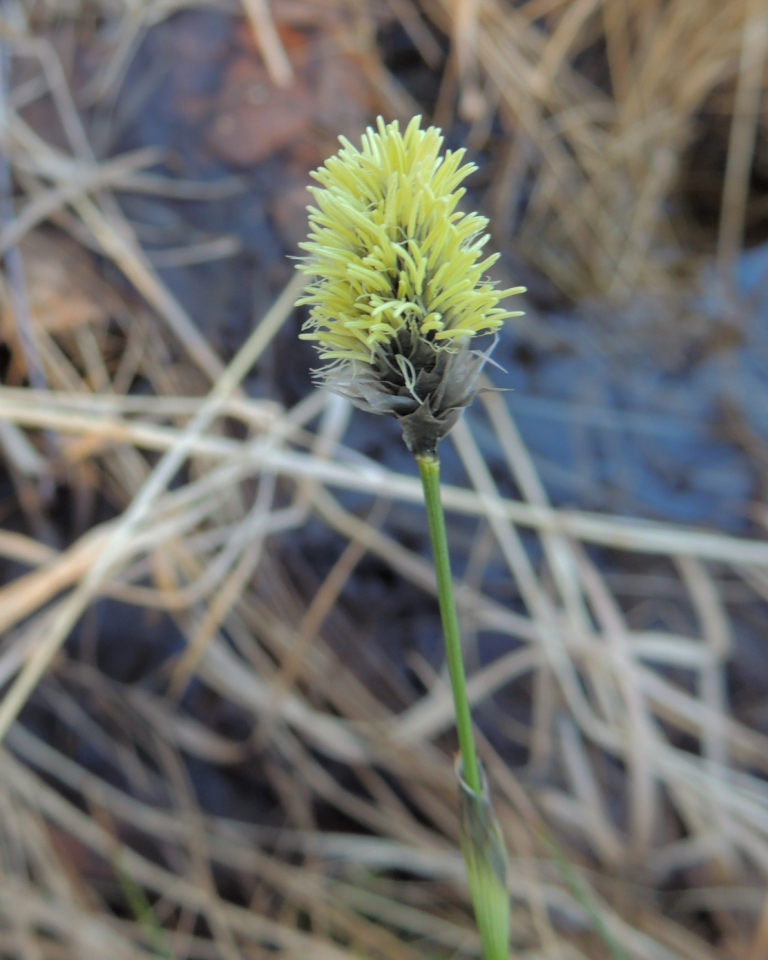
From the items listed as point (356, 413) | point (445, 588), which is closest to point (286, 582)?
point (356, 413)

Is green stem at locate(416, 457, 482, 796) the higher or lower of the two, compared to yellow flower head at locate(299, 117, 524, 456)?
lower

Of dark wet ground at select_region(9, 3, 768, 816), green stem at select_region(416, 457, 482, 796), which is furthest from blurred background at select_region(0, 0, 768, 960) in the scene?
green stem at select_region(416, 457, 482, 796)

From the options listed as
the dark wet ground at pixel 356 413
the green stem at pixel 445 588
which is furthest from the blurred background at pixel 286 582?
the green stem at pixel 445 588

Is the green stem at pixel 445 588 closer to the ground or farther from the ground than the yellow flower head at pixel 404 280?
closer to the ground

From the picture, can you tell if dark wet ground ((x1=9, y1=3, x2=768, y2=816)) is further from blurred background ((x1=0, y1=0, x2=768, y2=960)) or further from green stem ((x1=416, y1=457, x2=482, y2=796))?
green stem ((x1=416, y1=457, x2=482, y2=796))

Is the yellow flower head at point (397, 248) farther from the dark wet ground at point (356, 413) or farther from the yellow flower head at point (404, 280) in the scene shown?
the dark wet ground at point (356, 413)

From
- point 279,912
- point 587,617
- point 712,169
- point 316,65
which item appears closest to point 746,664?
point 587,617

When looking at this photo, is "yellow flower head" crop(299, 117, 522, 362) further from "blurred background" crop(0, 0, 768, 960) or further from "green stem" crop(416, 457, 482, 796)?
"blurred background" crop(0, 0, 768, 960)

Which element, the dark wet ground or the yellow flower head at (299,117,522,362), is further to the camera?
the dark wet ground

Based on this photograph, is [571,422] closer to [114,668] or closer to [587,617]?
[587,617]
